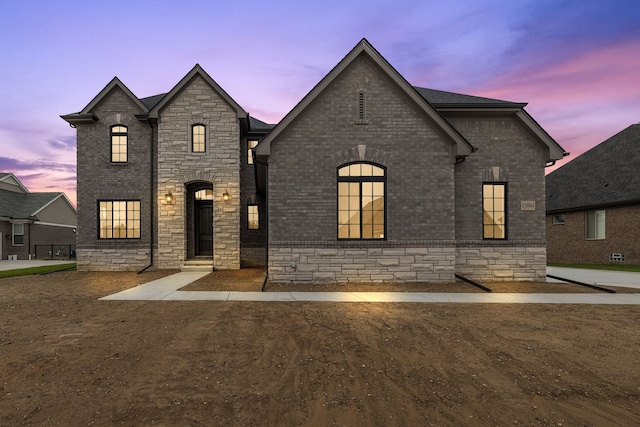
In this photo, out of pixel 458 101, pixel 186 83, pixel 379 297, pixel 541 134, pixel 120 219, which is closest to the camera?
pixel 379 297

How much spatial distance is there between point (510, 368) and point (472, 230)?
321 inches

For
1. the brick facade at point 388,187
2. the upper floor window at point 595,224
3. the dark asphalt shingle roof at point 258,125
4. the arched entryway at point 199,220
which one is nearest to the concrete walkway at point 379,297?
the brick facade at point 388,187

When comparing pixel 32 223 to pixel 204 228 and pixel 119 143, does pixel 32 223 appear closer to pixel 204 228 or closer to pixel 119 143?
pixel 119 143

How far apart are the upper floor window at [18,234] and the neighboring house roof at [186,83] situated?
22491 millimetres

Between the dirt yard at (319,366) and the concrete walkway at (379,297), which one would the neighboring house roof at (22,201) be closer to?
the concrete walkway at (379,297)

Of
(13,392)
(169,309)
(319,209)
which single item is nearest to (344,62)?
(319,209)

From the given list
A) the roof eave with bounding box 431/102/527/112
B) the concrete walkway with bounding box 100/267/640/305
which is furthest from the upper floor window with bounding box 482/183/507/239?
the concrete walkway with bounding box 100/267/640/305

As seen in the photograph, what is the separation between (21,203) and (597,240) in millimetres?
47818

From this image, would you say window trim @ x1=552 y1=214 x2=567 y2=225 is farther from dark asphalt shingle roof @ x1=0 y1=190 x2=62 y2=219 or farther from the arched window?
dark asphalt shingle roof @ x1=0 y1=190 x2=62 y2=219

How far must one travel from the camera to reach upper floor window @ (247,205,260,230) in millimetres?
16609

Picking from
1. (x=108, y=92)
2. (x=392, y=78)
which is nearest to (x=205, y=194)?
(x=108, y=92)

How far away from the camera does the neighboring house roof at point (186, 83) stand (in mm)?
14430

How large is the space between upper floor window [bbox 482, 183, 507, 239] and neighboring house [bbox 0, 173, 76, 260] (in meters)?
31.4

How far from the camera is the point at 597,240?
20.7m
